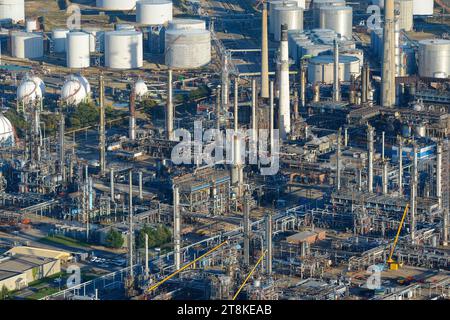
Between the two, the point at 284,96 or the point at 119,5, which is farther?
the point at 119,5

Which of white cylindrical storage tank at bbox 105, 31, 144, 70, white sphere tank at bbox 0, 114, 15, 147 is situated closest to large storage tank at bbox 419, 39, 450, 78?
white cylindrical storage tank at bbox 105, 31, 144, 70

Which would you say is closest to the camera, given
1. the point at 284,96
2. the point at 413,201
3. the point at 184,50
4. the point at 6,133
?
the point at 413,201

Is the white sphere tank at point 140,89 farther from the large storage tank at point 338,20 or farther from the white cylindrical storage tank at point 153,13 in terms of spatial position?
the white cylindrical storage tank at point 153,13

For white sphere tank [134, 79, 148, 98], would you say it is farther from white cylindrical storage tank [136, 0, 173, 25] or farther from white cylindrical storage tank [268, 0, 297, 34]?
white cylindrical storage tank [136, 0, 173, 25]

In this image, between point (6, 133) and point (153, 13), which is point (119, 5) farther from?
point (6, 133)

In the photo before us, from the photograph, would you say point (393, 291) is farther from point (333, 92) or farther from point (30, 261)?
point (333, 92)

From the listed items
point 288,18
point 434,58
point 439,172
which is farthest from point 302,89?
point 439,172
